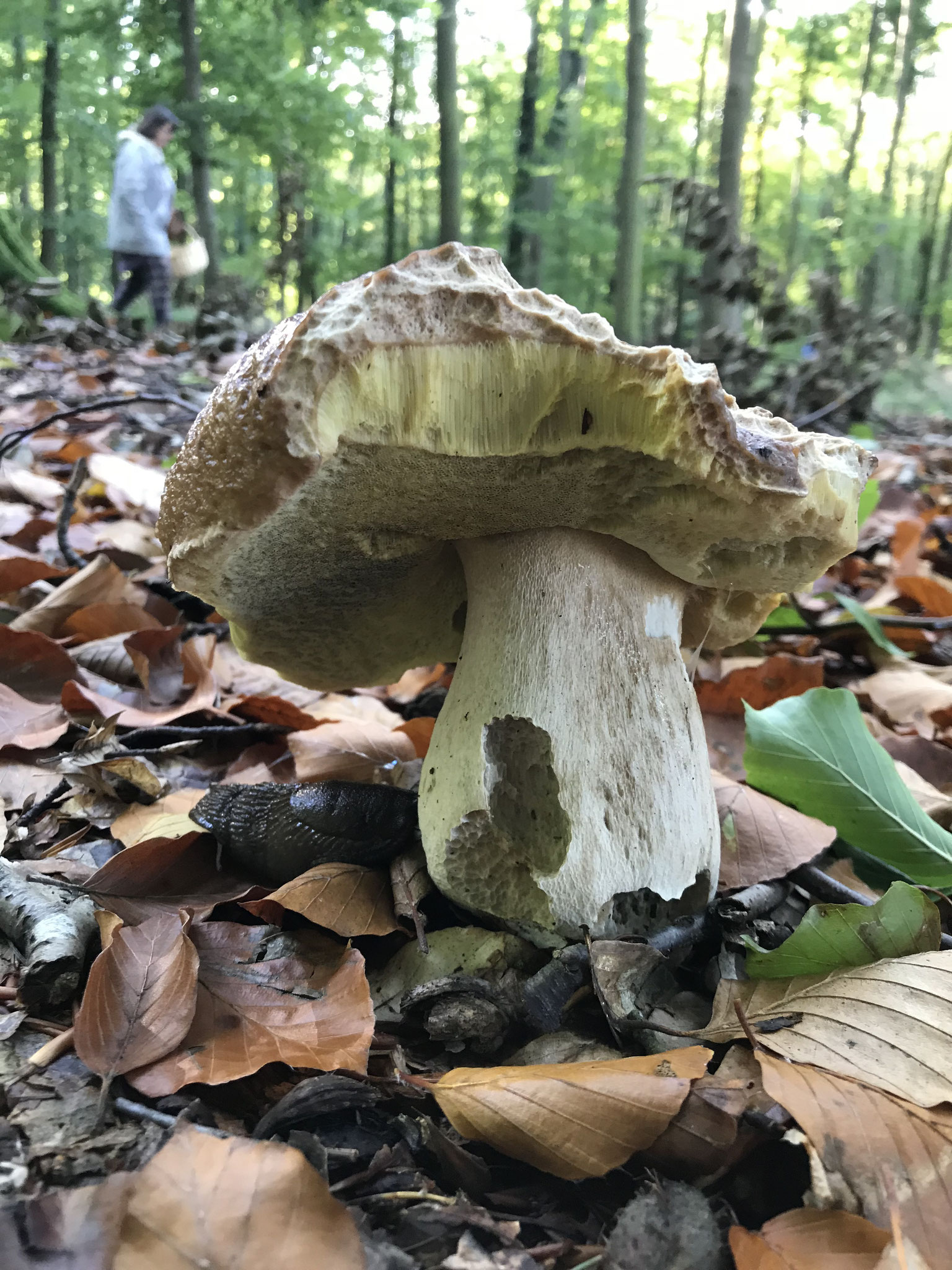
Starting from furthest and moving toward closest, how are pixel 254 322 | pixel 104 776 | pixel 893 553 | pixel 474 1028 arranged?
pixel 254 322 < pixel 893 553 < pixel 104 776 < pixel 474 1028

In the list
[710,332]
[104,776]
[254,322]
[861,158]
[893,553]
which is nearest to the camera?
[104,776]

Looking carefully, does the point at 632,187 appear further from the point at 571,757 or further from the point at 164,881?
the point at 164,881

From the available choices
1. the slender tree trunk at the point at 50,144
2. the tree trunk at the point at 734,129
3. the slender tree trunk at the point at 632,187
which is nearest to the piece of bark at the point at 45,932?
the slender tree trunk at the point at 632,187

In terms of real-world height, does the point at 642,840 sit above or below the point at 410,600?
below

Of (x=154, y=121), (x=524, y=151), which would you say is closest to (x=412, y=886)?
(x=154, y=121)

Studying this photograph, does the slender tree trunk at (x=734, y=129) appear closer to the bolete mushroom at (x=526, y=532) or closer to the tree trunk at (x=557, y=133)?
the tree trunk at (x=557, y=133)

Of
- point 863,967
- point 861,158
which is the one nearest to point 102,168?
point 861,158

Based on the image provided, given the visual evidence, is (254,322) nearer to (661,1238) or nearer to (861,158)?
(661,1238)
